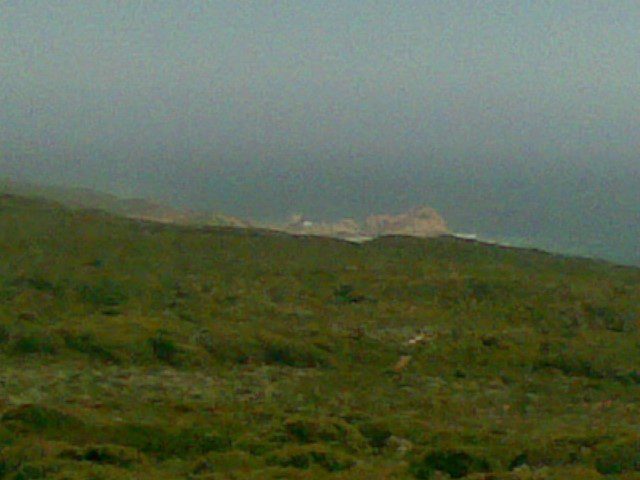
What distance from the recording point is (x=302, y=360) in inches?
2031

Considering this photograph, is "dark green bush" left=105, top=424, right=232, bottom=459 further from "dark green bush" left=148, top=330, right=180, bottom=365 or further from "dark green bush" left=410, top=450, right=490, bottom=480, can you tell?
"dark green bush" left=148, top=330, right=180, bottom=365

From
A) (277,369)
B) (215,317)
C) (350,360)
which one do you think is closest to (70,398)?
(277,369)

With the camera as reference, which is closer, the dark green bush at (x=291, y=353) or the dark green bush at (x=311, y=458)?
the dark green bush at (x=311, y=458)

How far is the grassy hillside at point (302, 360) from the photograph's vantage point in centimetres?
2944

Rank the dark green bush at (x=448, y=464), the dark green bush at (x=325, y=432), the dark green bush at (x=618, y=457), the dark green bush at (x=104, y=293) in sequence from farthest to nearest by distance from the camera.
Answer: the dark green bush at (x=104, y=293) < the dark green bush at (x=325, y=432) < the dark green bush at (x=448, y=464) < the dark green bush at (x=618, y=457)

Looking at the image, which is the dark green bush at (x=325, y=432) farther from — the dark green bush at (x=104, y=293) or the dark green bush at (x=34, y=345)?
the dark green bush at (x=104, y=293)

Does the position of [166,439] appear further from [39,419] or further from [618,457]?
[618,457]

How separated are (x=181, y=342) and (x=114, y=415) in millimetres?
18297

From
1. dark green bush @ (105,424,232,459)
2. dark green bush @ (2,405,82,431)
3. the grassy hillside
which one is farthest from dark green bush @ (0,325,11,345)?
dark green bush @ (105,424,232,459)

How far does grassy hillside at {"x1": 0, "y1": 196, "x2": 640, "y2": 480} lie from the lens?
96.6ft

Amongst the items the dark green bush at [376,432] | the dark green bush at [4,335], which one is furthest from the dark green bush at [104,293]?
the dark green bush at [376,432]

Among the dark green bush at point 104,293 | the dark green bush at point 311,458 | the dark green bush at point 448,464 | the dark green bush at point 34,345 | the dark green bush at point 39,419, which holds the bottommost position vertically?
the dark green bush at point 34,345

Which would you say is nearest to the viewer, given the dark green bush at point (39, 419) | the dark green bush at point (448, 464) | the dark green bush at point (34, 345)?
the dark green bush at point (448, 464)

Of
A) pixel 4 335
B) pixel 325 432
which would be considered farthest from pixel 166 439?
pixel 4 335
